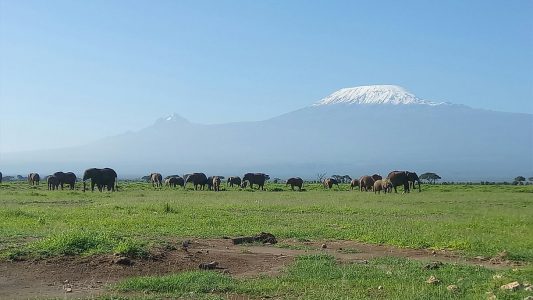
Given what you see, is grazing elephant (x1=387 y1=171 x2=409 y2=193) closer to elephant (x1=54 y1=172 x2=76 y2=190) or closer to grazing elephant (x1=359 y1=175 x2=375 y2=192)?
grazing elephant (x1=359 y1=175 x2=375 y2=192)

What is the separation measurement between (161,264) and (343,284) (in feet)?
14.7

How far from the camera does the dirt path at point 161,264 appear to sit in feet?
36.6

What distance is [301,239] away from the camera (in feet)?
57.8

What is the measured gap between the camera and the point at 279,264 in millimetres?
13375

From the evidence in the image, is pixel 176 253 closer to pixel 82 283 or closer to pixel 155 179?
pixel 82 283

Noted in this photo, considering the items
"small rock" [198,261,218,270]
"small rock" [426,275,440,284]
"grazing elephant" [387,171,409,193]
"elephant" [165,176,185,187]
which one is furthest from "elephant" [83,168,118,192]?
"small rock" [426,275,440,284]

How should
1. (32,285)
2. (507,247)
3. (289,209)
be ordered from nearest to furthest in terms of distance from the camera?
(32,285), (507,247), (289,209)

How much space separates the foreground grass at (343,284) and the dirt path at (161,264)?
914 millimetres

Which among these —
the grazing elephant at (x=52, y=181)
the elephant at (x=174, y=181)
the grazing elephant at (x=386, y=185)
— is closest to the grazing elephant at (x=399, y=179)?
the grazing elephant at (x=386, y=185)

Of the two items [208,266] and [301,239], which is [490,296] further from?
[301,239]

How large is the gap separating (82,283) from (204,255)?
3.50 m

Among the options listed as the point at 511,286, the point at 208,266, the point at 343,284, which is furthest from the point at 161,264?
the point at 511,286

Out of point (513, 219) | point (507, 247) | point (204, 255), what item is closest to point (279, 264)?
point (204, 255)

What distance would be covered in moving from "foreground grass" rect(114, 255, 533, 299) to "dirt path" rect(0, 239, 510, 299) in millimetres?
914
